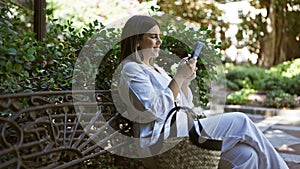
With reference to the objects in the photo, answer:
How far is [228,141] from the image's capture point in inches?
83.3

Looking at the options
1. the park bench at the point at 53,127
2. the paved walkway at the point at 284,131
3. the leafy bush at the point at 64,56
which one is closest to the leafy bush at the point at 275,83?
the paved walkway at the point at 284,131

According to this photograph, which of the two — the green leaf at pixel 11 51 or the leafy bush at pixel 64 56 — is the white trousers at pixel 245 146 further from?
the green leaf at pixel 11 51

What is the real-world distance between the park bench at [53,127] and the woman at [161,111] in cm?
19

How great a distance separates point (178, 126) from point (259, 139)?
1.56 feet

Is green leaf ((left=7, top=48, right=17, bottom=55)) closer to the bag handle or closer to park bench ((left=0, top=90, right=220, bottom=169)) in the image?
park bench ((left=0, top=90, right=220, bottom=169))

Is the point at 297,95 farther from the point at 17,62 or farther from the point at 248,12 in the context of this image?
the point at 17,62

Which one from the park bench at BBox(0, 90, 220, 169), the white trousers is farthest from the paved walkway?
the park bench at BBox(0, 90, 220, 169)

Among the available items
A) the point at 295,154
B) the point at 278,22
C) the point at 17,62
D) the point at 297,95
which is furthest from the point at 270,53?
the point at 17,62

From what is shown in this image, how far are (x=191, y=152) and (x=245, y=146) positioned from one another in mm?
326

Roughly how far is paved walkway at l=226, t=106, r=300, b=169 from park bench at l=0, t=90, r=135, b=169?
5.39 ft

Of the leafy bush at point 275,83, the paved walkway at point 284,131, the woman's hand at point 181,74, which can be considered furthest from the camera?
the leafy bush at point 275,83

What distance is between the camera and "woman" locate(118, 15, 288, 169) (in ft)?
6.81

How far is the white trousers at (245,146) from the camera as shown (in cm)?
206

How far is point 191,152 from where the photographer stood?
6.64 ft
